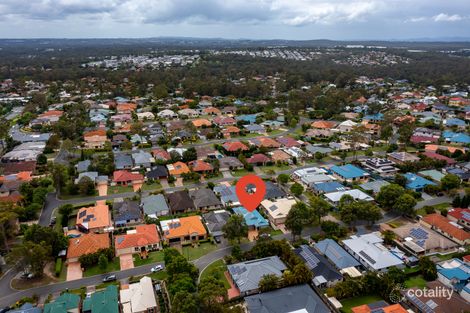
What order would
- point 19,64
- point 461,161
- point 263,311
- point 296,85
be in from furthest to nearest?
point 19,64
point 296,85
point 461,161
point 263,311

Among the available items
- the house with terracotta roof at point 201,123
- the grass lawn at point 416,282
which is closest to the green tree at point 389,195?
the grass lawn at point 416,282

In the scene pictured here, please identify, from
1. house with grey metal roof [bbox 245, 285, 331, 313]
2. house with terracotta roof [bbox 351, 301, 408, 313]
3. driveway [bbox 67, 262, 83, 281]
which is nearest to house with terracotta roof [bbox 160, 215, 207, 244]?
driveway [bbox 67, 262, 83, 281]

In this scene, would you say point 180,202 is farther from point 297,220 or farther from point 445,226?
point 445,226

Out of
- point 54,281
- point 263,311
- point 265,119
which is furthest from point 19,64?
point 263,311

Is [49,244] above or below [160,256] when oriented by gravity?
above

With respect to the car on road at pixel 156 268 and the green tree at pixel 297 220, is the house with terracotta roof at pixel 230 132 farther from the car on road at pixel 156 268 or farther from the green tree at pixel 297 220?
the car on road at pixel 156 268

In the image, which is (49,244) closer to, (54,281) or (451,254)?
(54,281)
